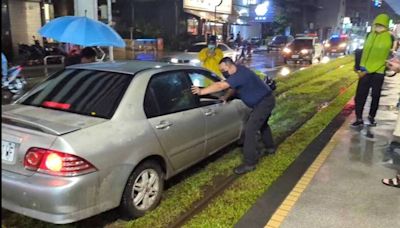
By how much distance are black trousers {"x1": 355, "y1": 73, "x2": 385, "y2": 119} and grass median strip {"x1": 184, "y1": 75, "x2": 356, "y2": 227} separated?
2.42 ft

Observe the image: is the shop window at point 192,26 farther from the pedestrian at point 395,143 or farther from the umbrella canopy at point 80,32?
the pedestrian at point 395,143

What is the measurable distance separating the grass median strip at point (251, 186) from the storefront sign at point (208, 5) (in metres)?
28.5

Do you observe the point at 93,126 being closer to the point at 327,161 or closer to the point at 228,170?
the point at 228,170

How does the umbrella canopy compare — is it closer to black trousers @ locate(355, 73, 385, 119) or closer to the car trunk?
the car trunk

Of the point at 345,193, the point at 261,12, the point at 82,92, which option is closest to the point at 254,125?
the point at 345,193

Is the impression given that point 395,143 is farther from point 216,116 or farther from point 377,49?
point 216,116

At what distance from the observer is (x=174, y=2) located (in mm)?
34562

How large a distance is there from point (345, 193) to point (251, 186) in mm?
1050

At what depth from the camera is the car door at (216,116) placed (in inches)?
202

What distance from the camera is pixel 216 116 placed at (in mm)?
5281

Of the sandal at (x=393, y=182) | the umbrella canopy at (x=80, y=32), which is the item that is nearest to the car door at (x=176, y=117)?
the sandal at (x=393, y=182)

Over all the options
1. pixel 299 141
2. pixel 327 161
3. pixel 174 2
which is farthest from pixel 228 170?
pixel 174 2

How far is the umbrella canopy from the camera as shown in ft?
21.5

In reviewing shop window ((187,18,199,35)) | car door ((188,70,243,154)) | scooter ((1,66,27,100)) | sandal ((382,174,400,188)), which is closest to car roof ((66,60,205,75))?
car door ((188,70,243,154))
